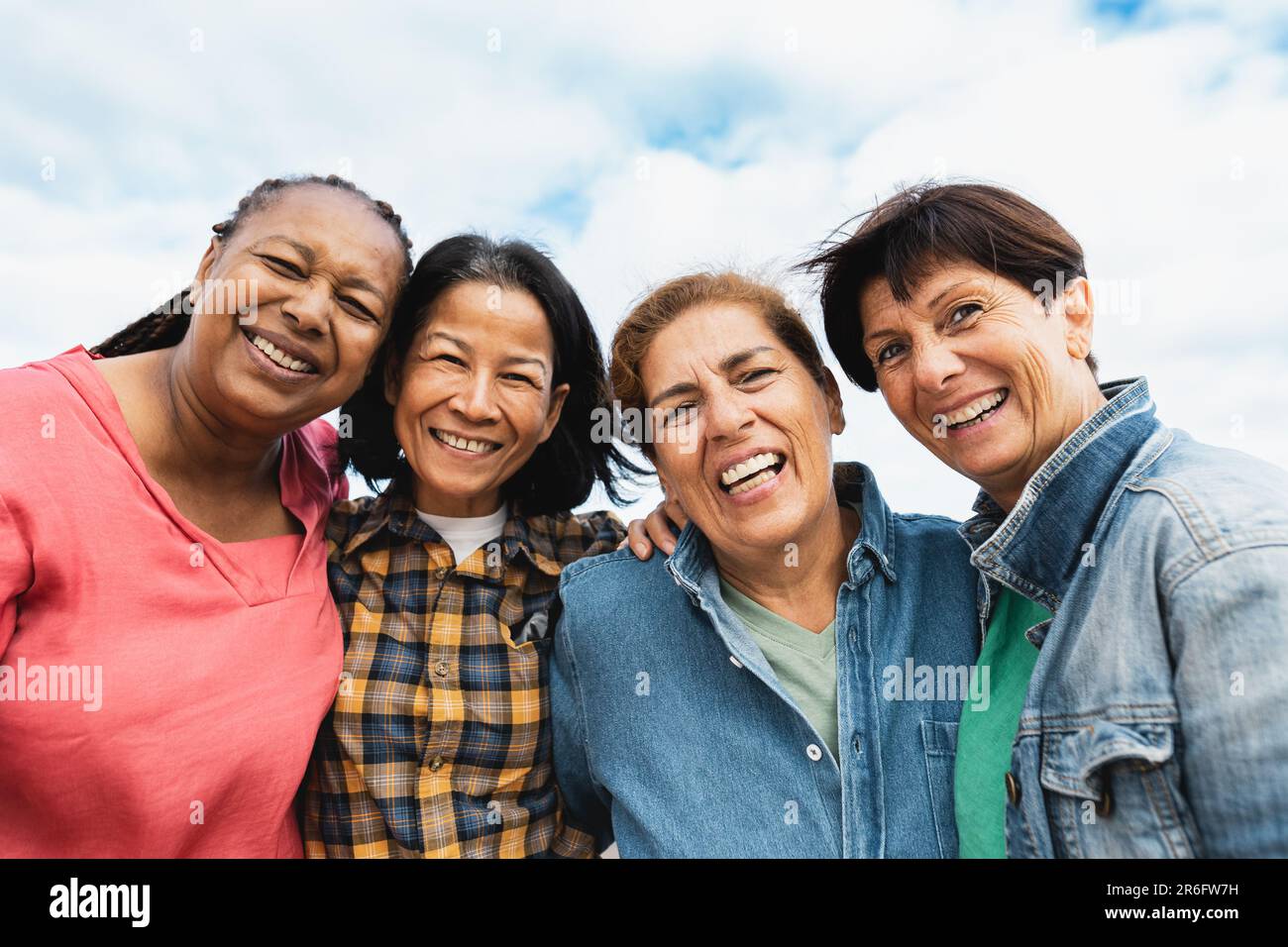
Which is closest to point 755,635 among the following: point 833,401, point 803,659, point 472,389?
point 803,659

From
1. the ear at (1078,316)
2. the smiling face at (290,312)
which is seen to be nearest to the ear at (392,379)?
the smiling face at (290,312)

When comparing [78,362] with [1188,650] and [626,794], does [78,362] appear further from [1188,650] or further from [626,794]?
[1188,650]

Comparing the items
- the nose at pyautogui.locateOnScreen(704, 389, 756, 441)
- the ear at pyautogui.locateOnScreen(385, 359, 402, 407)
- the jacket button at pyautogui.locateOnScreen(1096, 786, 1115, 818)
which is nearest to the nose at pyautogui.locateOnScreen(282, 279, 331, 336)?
the ear at pyautogui.locateOnScreen(385, 359, 402, 407)

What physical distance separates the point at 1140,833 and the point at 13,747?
8.20ft

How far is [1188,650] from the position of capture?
1471 mm

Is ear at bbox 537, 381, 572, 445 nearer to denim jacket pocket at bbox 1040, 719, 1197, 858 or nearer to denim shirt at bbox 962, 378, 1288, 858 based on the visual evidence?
denim shirt at bbox 962, 378, 1288, 858

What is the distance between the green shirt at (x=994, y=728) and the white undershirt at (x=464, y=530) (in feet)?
5.09

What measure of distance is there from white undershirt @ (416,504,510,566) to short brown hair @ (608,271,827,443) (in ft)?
2.05

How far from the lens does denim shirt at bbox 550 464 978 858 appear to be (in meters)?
2.07

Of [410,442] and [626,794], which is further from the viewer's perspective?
[410,442]

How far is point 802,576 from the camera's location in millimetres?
2443

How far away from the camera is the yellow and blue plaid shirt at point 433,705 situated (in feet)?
7.57

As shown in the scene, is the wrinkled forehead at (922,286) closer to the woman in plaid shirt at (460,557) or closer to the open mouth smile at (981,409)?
the open mouth smile at (981,409)
